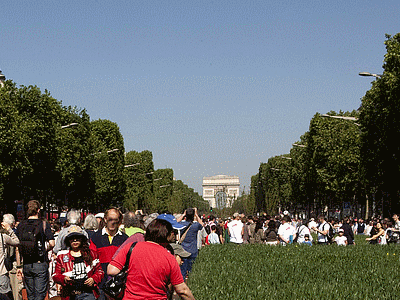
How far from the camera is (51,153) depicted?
159ft

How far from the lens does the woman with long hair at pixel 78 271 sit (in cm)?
883

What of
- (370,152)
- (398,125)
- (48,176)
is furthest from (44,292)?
(48,176)

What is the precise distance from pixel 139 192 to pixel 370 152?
63800mm

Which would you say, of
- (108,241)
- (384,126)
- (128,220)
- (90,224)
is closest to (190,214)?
(128,220)

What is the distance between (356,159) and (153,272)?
5506 cm

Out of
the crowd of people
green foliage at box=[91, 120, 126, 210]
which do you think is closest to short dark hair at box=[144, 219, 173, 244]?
the crowd of people

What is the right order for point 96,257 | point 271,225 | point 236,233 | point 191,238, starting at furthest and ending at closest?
point 236,233 → point 271,225 → point 191,238 → point 96,257

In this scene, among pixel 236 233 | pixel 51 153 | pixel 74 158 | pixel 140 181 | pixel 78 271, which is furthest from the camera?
pixel 140 181

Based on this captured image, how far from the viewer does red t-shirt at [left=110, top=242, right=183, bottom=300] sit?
659 cm

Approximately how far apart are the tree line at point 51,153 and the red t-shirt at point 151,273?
121 ft

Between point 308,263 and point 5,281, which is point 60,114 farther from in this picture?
point 5,281

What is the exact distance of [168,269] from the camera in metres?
6.61

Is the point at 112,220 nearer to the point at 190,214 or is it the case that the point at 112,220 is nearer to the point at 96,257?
the point at 96,257

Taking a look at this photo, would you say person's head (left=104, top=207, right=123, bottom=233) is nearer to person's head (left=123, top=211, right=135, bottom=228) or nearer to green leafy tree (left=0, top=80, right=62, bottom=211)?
person's head (left=123, top=211, right=135, bottom=228)
